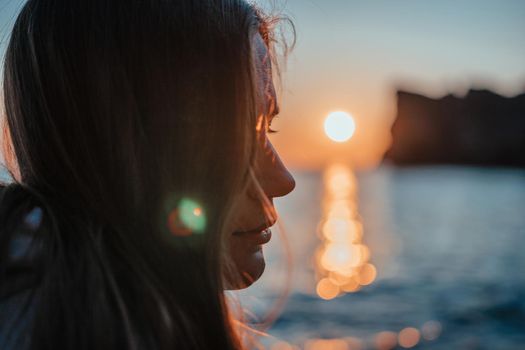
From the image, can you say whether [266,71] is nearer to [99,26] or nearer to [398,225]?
[99,26]

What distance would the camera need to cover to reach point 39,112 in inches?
38.8

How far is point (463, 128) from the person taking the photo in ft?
383

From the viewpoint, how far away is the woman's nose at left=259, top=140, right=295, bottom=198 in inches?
48.5

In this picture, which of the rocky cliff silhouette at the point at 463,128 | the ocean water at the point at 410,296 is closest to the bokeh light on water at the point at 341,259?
the ocean water at the point at 410,296

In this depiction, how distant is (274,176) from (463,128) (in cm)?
12392

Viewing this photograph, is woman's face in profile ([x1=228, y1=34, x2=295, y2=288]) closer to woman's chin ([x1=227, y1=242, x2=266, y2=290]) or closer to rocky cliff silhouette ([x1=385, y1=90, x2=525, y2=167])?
woman's chin ([x1=227, y1=242, x2=266, y2=290])

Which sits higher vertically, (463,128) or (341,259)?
(463,128)

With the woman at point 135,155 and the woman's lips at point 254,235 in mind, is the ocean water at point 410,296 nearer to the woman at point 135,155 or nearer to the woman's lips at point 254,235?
the woman's lips at point 254,235

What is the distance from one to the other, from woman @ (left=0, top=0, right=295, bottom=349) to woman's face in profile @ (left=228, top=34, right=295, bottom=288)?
0.31 feet

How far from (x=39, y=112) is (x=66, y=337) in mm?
447

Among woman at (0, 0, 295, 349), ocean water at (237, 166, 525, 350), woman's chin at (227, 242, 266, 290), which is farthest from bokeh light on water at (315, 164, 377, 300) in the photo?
woman at (0, 0, 295, 349)

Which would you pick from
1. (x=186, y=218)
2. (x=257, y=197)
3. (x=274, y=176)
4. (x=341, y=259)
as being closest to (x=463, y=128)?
(x=341, y=259)

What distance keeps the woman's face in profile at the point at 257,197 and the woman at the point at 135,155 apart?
0.31 feet

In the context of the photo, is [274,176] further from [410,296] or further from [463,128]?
[463,128]
